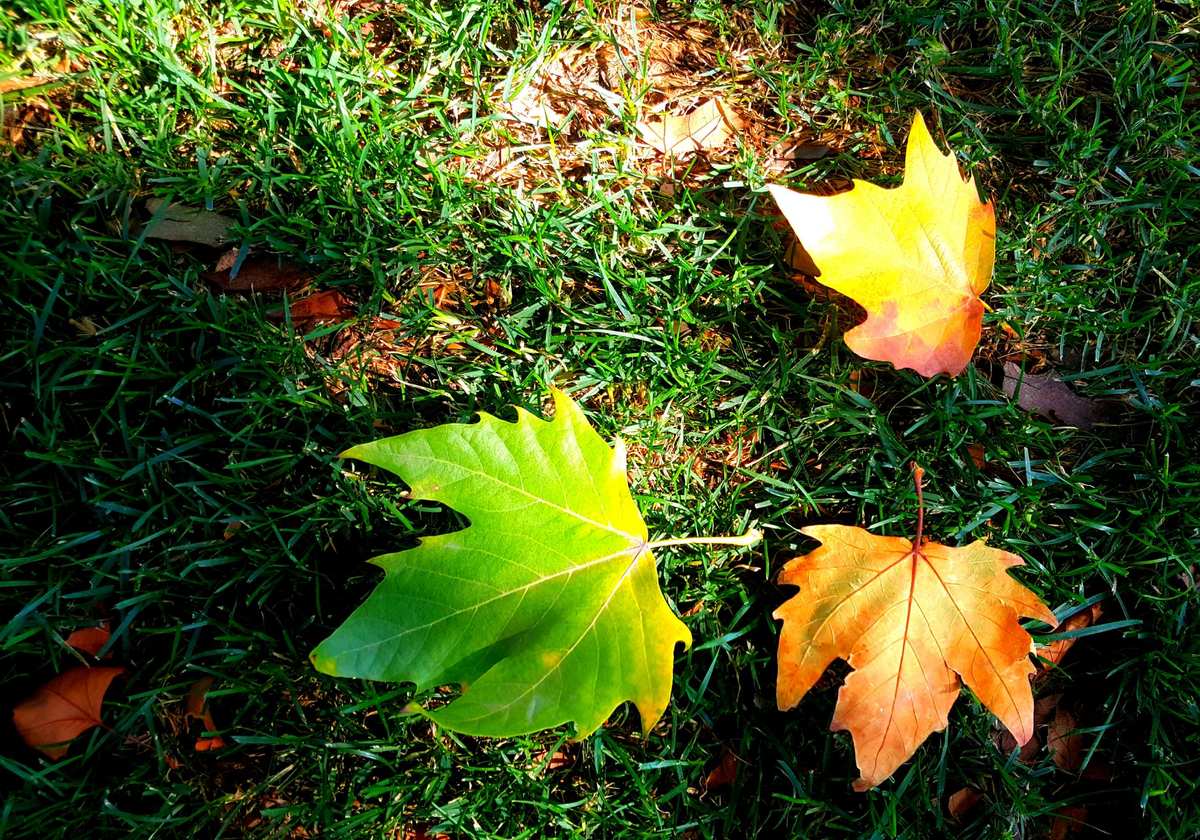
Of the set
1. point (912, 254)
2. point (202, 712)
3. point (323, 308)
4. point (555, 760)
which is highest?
point (323, 308)

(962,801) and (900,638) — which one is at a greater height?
(900,638)

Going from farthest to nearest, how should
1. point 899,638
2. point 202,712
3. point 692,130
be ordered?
point 692,130 → point 202,712 → point 899,638

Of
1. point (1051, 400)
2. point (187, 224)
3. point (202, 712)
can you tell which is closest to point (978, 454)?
point (1051, 400)

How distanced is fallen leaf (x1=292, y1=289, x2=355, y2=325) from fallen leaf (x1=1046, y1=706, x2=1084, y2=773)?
2006 mm

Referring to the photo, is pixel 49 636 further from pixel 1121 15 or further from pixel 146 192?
pixel 1121 15

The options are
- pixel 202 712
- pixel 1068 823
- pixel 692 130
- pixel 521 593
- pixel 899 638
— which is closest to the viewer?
pixel 521 593

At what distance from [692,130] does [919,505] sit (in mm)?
1141

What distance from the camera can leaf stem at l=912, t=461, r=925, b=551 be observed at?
1.91 m

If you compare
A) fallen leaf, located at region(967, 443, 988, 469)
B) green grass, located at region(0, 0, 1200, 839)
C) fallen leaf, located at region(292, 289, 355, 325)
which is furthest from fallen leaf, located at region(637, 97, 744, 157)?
fallen leaf, located at region(967, 443, 988, 469)

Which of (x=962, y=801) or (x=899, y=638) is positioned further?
(x=962, y=801)

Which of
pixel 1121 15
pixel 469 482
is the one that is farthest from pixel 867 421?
pixel 1121 15

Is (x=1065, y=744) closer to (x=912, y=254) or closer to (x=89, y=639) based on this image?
(x=912, y=254)

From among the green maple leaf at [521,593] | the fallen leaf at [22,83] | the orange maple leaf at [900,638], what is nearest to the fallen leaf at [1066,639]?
the orange maple leaf at [900,638]

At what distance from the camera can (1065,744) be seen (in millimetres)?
2051
